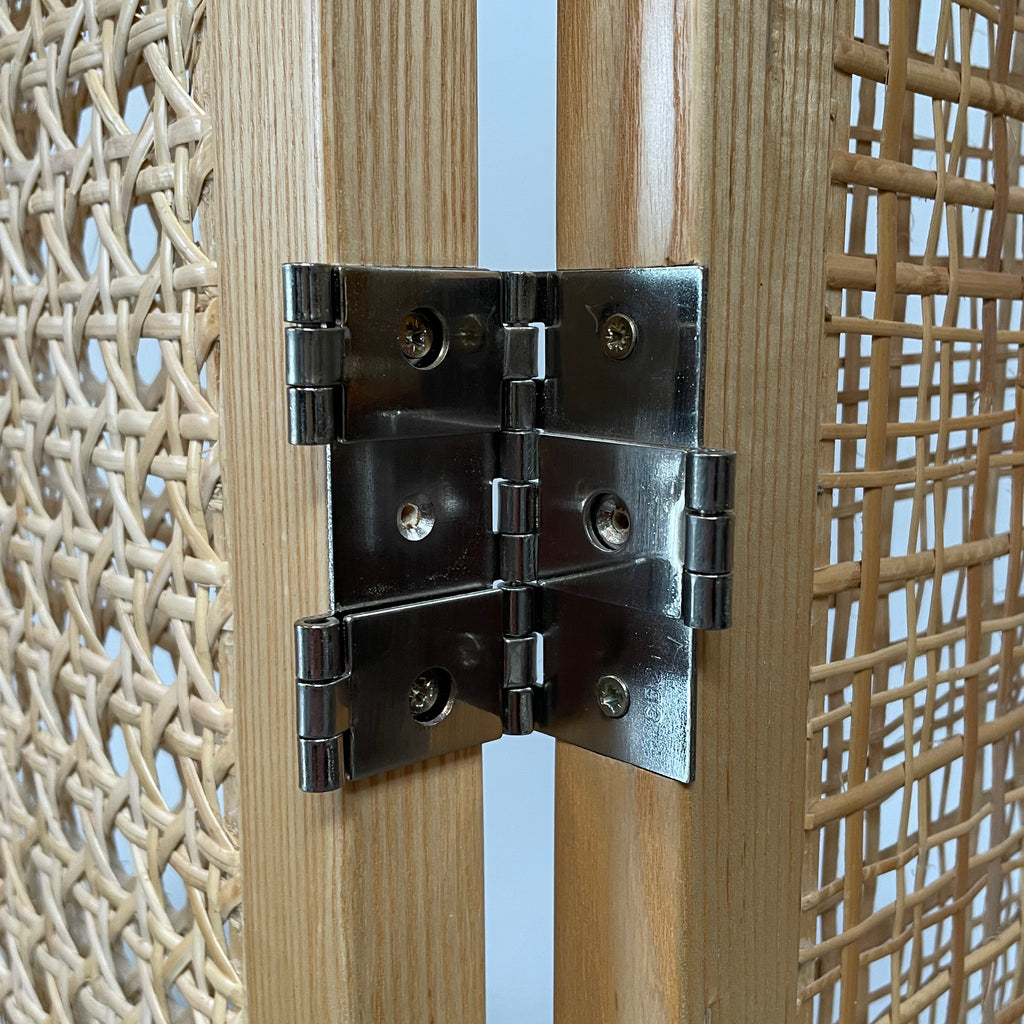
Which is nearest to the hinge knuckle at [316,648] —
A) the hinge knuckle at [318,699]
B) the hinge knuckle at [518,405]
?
the hinge knuckle at [318,699]

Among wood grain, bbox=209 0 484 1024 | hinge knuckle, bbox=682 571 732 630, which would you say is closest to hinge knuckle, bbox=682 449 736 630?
hinge knuckle, bbox=682 571 732 630

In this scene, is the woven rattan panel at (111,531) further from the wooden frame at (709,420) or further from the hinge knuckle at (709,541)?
the hinge knuckle at (709,541)

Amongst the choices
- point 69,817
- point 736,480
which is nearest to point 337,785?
point 736,480

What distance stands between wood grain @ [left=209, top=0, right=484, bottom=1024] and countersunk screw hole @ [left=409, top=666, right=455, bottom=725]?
17mm

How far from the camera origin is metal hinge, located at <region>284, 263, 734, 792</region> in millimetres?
339

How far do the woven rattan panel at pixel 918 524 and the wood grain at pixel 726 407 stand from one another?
0.9 inches

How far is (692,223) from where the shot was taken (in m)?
0.34

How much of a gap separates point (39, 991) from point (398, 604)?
0.40 meters

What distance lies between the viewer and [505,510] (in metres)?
0.39

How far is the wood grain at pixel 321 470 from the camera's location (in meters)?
0.32

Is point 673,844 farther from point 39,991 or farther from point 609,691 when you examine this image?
point 39,991

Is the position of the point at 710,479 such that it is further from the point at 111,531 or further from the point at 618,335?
the point at 111,531

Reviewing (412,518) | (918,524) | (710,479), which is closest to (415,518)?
(412,518)

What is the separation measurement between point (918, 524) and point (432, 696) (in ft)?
0.78
